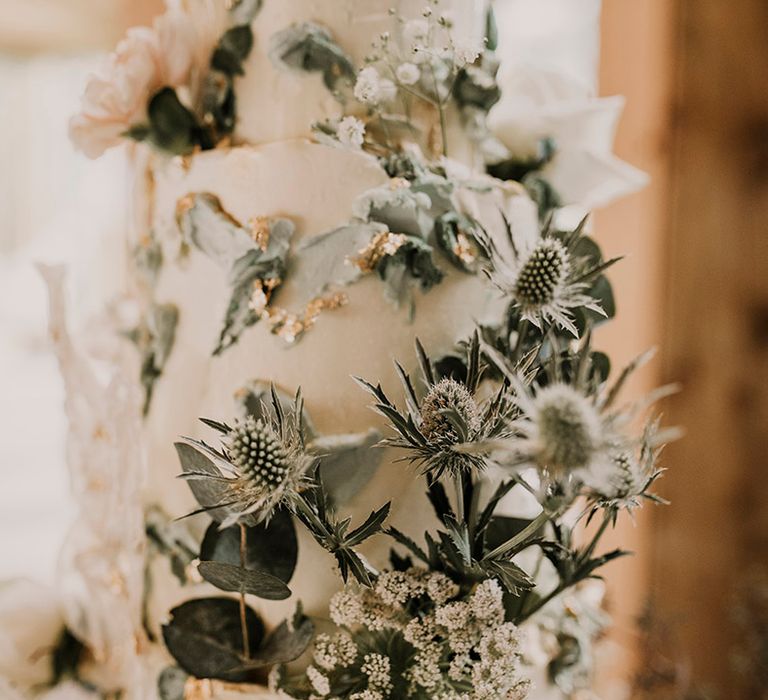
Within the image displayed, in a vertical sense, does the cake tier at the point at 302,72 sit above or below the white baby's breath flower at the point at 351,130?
above

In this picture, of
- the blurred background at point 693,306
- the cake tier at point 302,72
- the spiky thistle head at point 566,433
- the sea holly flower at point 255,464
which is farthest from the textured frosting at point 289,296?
the blurred background at point 693,306

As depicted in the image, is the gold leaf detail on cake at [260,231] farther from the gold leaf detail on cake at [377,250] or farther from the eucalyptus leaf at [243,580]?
the eucalyptus leaf at [243,580]

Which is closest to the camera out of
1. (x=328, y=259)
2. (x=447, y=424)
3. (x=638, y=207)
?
(x=447, y=424)

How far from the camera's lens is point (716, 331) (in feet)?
4.46

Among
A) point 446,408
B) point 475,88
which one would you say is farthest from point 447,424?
point 475,88

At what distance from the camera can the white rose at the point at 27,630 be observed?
0.79 meters

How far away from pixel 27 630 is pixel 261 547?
399 mm

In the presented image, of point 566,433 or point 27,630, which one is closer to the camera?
point 566,433

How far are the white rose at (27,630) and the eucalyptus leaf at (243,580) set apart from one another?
394mm

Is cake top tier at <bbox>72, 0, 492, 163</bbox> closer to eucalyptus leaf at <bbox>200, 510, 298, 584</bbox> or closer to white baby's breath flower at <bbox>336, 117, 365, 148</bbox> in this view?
white baby's breath flower at <bbox>336, 117, 365, 148</bbox>

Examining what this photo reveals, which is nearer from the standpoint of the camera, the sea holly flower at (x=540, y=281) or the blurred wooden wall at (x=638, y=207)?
the sea holly flower at (x=540, y=281)

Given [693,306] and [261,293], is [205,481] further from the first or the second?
[693,306]

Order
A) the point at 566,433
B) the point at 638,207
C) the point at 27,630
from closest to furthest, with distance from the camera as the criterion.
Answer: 1. the point at 566,433
2. the point at 27,630
3. the point at 638,207

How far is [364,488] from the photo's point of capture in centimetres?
Answer: 61
